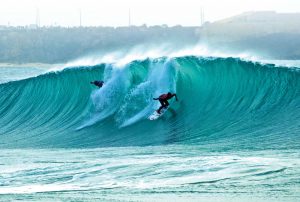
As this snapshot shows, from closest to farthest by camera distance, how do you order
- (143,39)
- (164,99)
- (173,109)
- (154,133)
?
(154,133) < (164,99) < (173,109) < (143,39)

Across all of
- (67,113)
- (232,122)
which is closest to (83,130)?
(67,113)

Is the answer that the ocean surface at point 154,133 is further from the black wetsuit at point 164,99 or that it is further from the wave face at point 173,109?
the black wetsuit at point 164,99

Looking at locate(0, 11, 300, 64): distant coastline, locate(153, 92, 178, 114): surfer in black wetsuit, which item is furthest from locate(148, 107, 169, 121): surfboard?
locate(0, 11, 300, 64): distant coastline

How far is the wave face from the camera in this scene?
45.5 ft

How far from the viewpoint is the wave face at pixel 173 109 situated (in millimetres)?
13862

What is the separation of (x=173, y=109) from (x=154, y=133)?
58.4 inches

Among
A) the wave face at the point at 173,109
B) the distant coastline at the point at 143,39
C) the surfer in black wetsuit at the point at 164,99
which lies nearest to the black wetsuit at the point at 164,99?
the surfer in black wetsuit at the point at 164,99

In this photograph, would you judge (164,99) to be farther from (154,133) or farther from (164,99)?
(154,133)

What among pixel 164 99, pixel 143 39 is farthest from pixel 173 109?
pixel 143 39

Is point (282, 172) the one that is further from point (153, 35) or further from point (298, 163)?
point (153, 35)

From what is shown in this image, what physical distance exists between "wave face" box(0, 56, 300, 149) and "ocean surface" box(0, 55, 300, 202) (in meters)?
0.03

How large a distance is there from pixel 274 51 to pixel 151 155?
90.6 metres

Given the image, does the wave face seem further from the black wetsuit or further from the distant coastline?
the distant coastline

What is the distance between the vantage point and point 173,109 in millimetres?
16391
